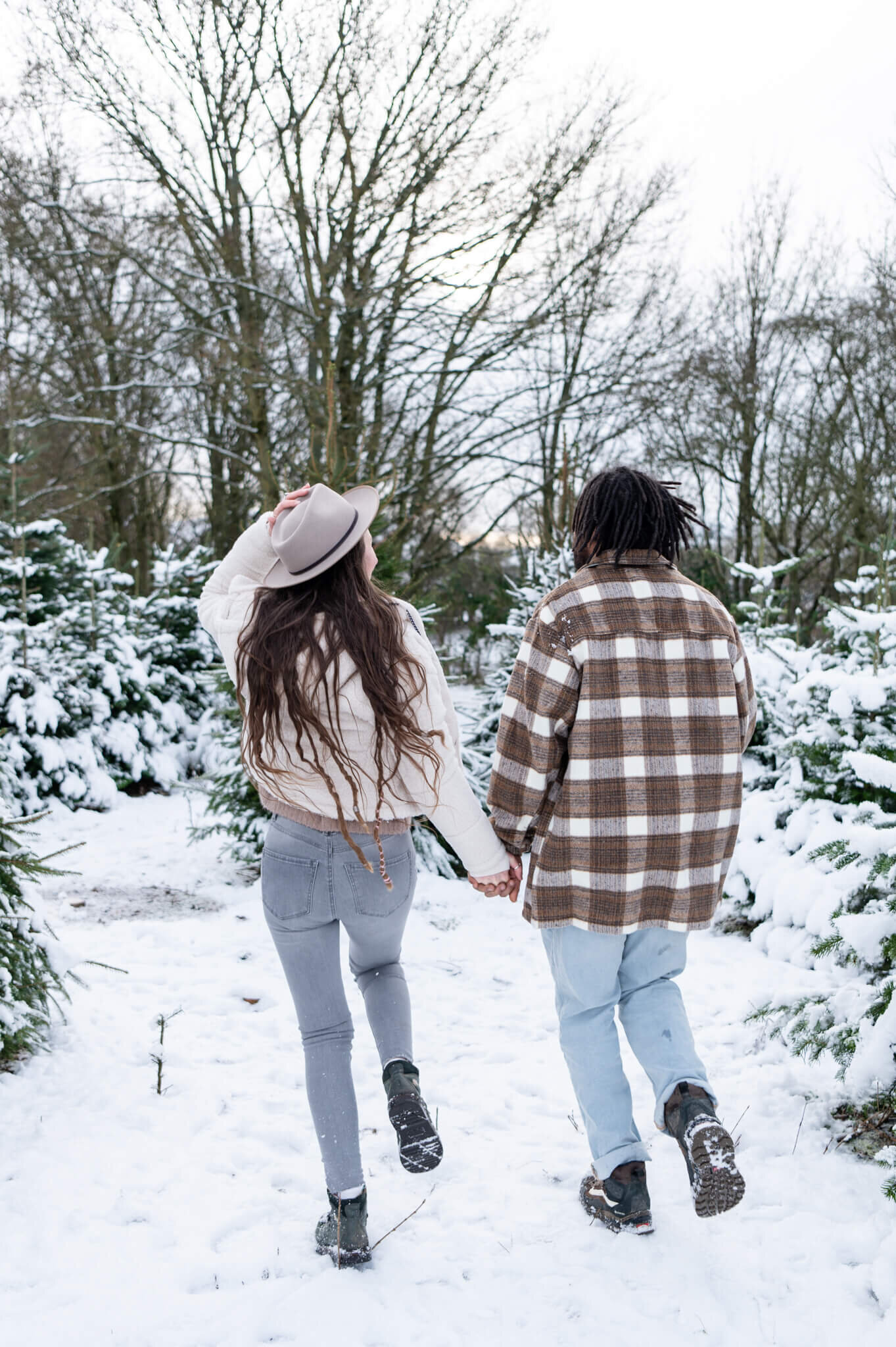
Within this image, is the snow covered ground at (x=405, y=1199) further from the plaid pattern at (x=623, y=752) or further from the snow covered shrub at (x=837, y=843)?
the plaid pattern at (x=623, y=752)

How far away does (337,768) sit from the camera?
208cm

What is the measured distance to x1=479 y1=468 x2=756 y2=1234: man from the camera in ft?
7.28

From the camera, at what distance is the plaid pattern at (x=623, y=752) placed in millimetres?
2217

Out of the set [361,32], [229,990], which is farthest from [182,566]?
[229,990]

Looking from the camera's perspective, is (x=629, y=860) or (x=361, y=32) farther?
(x=361, y=32)

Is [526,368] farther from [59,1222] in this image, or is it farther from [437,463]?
[59,1222]

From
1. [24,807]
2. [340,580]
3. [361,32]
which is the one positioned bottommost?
[24,807]

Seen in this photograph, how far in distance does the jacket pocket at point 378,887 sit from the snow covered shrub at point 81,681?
5.59 metres

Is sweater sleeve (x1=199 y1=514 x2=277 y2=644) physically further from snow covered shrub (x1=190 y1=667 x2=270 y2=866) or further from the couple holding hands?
snow covered shrub (x1=190 y1=667 x2=270 y2=866)

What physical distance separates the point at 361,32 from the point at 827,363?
32.5ft

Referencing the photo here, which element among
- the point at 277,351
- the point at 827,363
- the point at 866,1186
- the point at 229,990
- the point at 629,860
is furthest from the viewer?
the point at 827,363

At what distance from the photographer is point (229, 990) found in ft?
12.9

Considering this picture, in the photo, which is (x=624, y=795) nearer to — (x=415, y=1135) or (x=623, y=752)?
(x=623, y=752)

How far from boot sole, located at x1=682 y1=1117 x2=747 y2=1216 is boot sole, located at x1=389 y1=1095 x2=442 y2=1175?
22.7 inches
